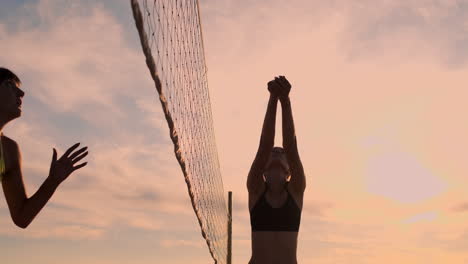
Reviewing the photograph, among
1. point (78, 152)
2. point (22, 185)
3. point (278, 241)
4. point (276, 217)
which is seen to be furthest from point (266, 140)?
point (22, 185)

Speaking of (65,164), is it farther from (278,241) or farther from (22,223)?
(278,241)

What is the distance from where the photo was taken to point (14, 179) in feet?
12.3

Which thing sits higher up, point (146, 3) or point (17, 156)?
point (146, 3)

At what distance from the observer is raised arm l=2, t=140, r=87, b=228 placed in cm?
363

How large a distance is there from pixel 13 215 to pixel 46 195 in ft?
0.81

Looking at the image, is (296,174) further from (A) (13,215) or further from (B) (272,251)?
(A) (13,215)

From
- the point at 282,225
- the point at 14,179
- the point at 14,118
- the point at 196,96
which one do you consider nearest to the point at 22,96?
the point at 14,118

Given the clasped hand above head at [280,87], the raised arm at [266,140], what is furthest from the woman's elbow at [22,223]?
the clasped hand above head at [280,87]

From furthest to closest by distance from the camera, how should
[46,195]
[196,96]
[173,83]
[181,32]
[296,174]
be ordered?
[196,96]
[181,32]
[173,83]
[296,174]
[46,195]

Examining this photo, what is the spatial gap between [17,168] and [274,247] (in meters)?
2.23

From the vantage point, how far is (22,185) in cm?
376

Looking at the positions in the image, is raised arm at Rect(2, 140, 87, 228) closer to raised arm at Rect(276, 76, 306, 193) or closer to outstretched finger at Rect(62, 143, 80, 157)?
outstretched finger at Rect(62, 143, 80, 157)

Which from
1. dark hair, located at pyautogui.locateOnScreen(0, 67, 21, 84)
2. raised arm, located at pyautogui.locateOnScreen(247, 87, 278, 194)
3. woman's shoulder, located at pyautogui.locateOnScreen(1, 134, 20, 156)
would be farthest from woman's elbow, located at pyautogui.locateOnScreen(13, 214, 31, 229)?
raised arm, located at pyautogui.locateOnScreen(247, 87, 278, 194)

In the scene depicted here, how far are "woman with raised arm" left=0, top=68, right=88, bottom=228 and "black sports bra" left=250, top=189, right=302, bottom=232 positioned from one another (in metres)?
1.82
